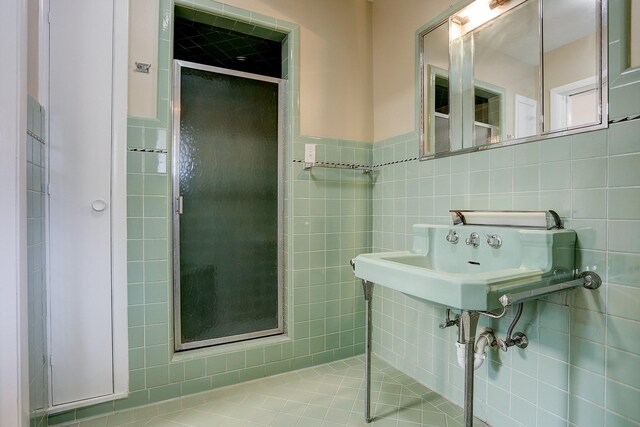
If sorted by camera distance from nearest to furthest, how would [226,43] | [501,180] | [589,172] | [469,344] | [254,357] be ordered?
[469,344]
[589,172]
[501,180]
[254,357]
[226,43]

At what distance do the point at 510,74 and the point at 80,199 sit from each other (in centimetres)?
203

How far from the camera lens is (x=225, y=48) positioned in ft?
7.48

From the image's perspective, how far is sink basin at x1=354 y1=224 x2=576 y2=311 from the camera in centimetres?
87

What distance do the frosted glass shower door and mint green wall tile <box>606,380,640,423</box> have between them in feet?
5.05

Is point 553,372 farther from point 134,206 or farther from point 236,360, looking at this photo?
point 134,206

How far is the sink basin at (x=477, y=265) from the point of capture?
87 centimetres

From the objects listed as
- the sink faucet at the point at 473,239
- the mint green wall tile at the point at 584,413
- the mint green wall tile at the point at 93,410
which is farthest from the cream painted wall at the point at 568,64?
the mint green wall tile at the point at 93,410

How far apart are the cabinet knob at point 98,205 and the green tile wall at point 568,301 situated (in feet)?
5.41

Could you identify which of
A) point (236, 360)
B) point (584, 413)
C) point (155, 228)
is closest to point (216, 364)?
point (236, 360)

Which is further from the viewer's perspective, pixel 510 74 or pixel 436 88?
pixel 436 88

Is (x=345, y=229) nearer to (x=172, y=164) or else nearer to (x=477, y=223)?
(x=477, y=223)

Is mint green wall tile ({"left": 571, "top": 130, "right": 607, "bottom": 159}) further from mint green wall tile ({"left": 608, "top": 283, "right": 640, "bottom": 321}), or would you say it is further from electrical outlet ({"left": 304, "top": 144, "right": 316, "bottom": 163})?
electrical outlet ({"left": 304, "top": 144, "right": 316, "bottom": 163})

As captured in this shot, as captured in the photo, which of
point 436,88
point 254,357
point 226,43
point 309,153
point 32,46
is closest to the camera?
point 32,46

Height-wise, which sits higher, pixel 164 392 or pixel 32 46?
pixel 32 46
